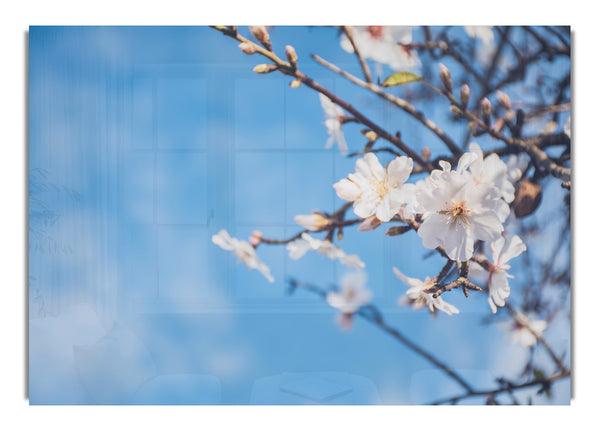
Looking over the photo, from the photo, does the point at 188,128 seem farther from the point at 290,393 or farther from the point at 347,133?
the point at 290,393

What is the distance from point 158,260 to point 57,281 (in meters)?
0.37

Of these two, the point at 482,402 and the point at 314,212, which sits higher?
the point at 314,212

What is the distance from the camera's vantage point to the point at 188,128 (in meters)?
1.46

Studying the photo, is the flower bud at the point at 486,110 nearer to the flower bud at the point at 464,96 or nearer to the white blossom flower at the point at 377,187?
the flower bud at the point at 464,96

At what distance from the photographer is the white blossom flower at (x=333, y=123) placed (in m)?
1.46

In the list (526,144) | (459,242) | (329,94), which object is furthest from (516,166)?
(329,94)

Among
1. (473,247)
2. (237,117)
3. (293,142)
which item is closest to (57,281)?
(237,117)

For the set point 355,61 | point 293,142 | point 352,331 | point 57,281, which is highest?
point 355,61

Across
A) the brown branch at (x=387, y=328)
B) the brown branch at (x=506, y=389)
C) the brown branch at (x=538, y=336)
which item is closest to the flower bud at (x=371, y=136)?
the brown branch at (x=387, y=328)

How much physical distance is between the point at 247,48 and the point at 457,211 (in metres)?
0.92

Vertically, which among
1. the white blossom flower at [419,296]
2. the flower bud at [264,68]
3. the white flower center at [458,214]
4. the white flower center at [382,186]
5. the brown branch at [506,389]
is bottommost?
the brown branch at [506,389]

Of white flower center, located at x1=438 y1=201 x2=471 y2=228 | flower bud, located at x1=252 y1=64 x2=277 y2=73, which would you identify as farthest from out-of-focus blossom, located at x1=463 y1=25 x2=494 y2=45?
flower bud, located at x1=252 y1=64 x2=277 y2=73

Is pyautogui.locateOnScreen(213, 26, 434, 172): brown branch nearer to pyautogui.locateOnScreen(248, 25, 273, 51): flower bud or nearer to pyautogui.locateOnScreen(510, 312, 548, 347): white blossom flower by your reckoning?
pyautogui.locateOnScreen(248, 25, 273, 51): flower bud

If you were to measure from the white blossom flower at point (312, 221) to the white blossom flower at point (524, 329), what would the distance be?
775mm
